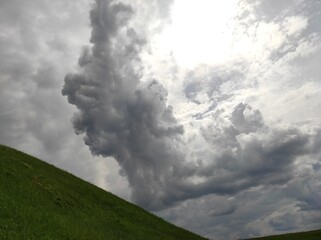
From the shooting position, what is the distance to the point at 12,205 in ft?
112

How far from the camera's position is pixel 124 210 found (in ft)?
199

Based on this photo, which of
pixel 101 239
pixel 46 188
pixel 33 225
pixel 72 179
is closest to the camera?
pixel 33 225

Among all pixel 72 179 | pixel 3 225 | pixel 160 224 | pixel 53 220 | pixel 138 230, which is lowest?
pixel 3 225

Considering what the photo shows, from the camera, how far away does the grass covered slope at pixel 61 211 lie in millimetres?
31859

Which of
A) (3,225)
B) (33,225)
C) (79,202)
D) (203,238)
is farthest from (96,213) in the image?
(203,238)

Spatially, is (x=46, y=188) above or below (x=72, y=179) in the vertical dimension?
below

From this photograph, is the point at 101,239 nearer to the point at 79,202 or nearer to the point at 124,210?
the point at 79,202

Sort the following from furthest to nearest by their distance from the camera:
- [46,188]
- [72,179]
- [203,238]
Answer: [203,238] → [72,179] → [46,188]

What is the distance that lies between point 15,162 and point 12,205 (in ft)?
59.7

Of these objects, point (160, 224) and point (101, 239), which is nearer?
point (101, 239)

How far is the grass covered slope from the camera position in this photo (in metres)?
31.9

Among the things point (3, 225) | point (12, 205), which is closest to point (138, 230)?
point (12, 205)

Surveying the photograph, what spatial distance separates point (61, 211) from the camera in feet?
140

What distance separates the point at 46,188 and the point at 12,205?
12.6 m
